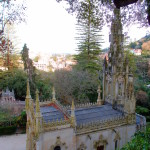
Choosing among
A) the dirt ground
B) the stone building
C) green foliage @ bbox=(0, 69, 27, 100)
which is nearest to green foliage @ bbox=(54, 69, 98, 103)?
green foliage @ bbox=(0, 69, 27, 100)

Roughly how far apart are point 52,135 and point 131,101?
19.4 ft

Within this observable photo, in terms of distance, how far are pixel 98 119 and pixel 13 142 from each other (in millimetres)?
10212

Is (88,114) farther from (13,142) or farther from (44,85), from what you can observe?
(44,85)

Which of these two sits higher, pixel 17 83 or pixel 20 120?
pixel 17 83

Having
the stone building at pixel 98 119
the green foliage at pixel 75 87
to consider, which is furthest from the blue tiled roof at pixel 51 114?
the green foliage at pixel 75 87

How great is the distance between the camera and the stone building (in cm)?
893

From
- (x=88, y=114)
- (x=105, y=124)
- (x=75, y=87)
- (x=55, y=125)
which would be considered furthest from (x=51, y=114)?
(x=75, y=87)

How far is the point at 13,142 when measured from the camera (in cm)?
1614

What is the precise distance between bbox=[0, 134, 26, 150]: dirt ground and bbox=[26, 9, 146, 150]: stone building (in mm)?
3982

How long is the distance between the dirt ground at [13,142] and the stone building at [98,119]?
13.1 feet

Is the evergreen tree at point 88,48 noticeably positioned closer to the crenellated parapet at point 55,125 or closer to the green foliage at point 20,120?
the green foliage at point 20,120

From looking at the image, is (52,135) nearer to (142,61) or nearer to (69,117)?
(69,117)

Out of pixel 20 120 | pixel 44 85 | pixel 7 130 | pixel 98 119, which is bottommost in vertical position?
pixel 7 130

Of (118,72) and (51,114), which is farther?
(118,72)
